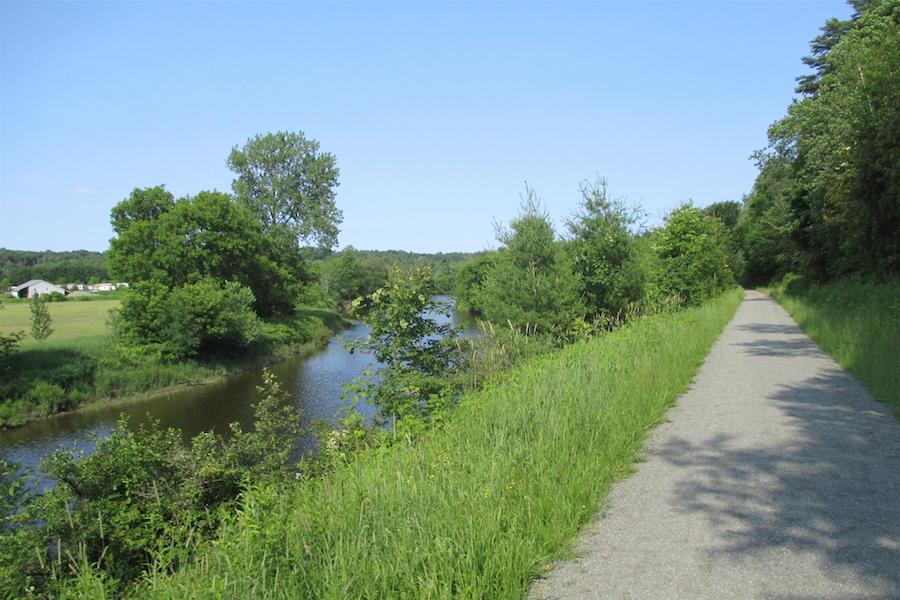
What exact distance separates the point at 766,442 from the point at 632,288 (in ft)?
42.6

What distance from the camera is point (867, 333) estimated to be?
36.4 feet

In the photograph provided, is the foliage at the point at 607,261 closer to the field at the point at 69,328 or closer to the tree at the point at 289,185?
the field at the point at 69,328

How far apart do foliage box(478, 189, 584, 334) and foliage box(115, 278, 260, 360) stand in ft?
79.0

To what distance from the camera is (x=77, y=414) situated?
25797mm

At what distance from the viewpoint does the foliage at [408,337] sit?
A: 33.7 ft

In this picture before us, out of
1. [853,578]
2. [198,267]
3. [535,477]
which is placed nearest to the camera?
[853,578]

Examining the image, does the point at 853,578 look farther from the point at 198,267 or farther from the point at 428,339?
the point at 198,267

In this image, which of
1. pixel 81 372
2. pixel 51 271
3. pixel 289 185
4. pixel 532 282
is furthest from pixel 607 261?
pixel 51 271

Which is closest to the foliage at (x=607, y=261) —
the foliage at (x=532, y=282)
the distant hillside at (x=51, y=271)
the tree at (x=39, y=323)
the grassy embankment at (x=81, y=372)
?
the foliage at (x=532, y=282)

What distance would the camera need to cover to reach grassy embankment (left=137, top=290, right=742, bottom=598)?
10.1 feet

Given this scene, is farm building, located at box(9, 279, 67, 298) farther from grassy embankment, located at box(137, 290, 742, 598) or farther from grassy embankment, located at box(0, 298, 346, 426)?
grassy embankment, located at box(137, 290, 742, 598)

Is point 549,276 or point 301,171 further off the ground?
point 301,171

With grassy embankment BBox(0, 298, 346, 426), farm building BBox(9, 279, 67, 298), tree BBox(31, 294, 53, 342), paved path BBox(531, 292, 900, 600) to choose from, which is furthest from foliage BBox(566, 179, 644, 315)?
farm building BBox(9, 279, 67, 298)

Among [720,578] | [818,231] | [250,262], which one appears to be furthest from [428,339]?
[250,262]
